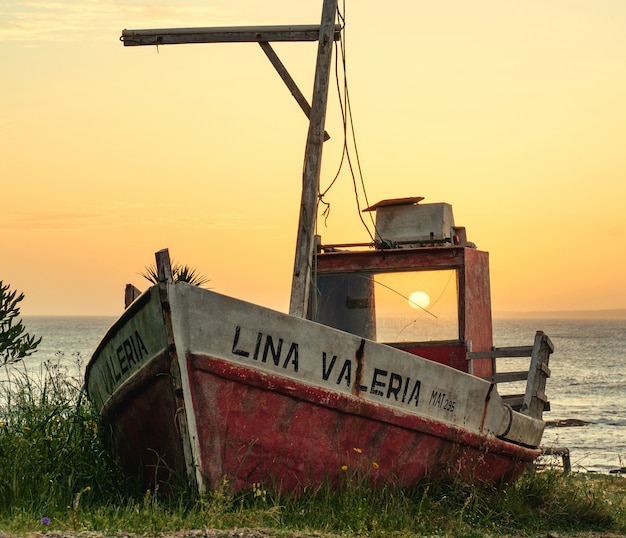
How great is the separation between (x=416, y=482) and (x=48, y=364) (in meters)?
4.49

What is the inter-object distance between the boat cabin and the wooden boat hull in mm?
1739

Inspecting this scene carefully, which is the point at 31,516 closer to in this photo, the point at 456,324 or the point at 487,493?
the point at 487,493

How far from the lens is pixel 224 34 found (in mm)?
10320

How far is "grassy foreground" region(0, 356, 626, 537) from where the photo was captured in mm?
6984

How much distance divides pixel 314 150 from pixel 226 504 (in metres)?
4.11

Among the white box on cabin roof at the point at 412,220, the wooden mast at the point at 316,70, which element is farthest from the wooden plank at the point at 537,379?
the wooden mast at the point at 316,70

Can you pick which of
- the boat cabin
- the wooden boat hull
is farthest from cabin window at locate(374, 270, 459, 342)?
the wooden boat hull

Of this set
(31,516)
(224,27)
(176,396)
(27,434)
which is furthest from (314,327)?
(224,27)

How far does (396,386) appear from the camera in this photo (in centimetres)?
795

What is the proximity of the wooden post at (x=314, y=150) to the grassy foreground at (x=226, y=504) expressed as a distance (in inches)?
101

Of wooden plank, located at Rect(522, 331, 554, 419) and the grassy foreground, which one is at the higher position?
wooden plank, located at Rect(522, 331, 554, 419)

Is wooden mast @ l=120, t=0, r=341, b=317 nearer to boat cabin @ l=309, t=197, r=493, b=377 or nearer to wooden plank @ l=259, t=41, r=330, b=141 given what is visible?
wooden plank @ l=259, t=41, r=330, b=141

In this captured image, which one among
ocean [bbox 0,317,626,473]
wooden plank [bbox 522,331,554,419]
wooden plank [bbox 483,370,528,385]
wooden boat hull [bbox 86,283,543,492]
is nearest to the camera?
wooden boat hull [bbox 86,283,543,492]

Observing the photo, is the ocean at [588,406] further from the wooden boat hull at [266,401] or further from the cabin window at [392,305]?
the wooden boat hull at [266,401]
